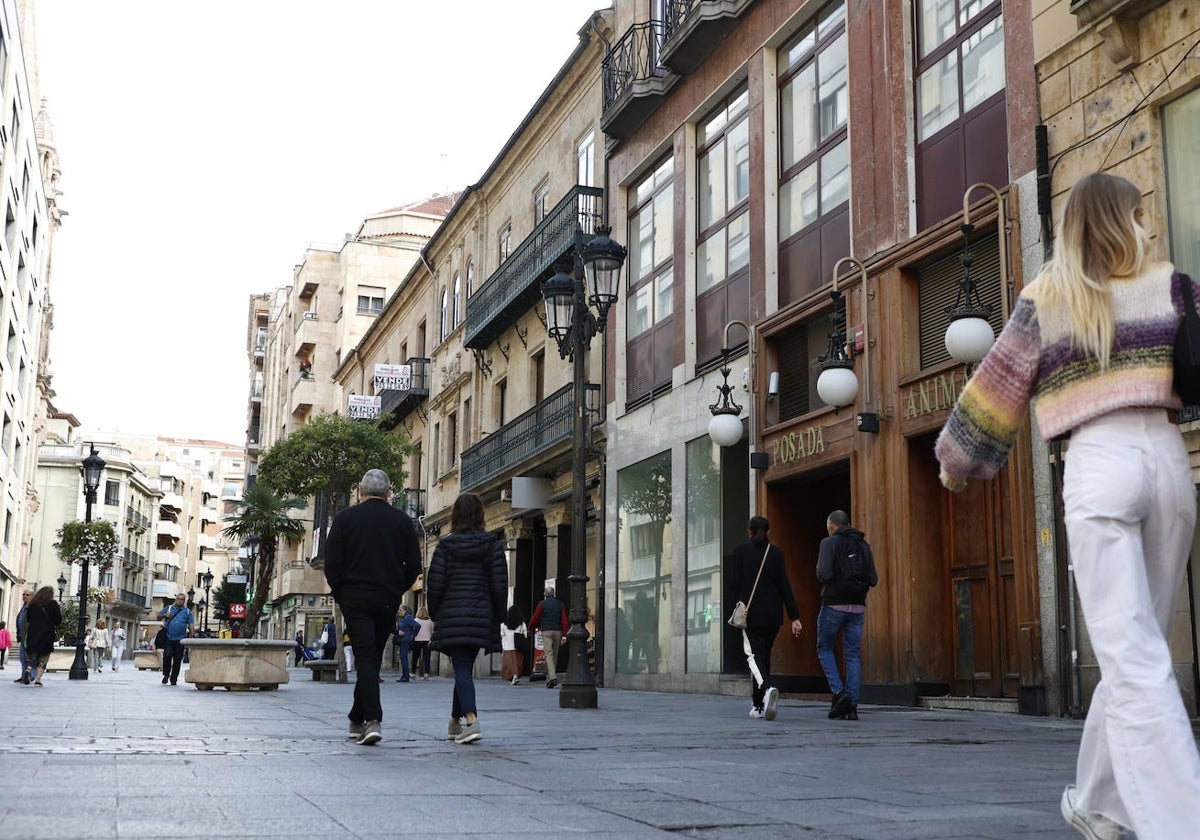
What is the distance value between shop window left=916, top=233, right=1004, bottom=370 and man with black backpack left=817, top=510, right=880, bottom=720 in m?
2.81

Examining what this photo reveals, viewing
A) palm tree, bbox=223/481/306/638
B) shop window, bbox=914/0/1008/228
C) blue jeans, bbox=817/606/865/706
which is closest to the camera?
blue jeans, bbox=817/606/865/706

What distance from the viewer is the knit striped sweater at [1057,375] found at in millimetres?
3621

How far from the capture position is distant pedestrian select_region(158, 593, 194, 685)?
23.5 meters

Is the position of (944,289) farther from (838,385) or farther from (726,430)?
(726,430)

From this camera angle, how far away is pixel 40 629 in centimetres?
2203

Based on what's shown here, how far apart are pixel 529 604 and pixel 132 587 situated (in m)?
90.0

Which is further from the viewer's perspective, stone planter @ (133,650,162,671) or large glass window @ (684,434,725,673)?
stone planter @ (133,650,162,671)

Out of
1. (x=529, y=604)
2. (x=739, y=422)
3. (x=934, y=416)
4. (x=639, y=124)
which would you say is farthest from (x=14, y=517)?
(x=934, y=416)

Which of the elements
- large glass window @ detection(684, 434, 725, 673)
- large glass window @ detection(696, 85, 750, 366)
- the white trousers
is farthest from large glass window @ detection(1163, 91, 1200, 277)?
large glass window @ detection(684, 434, 725, 673)

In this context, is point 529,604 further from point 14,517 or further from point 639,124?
point 14,517

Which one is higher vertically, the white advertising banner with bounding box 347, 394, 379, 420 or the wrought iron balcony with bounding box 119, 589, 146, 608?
the white advertising banner with bounding box 347, 394, 379, 420

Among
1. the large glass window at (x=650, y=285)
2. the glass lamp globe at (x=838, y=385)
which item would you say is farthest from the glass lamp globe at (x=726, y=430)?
the large glass window at (x=650, y=285)

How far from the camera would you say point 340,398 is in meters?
54.5

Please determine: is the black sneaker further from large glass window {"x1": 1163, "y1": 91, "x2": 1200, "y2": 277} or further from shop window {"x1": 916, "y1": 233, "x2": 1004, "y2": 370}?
large glass window {"x1": 1163, "y1": 91, "x2": 1200, "y2": 277}
